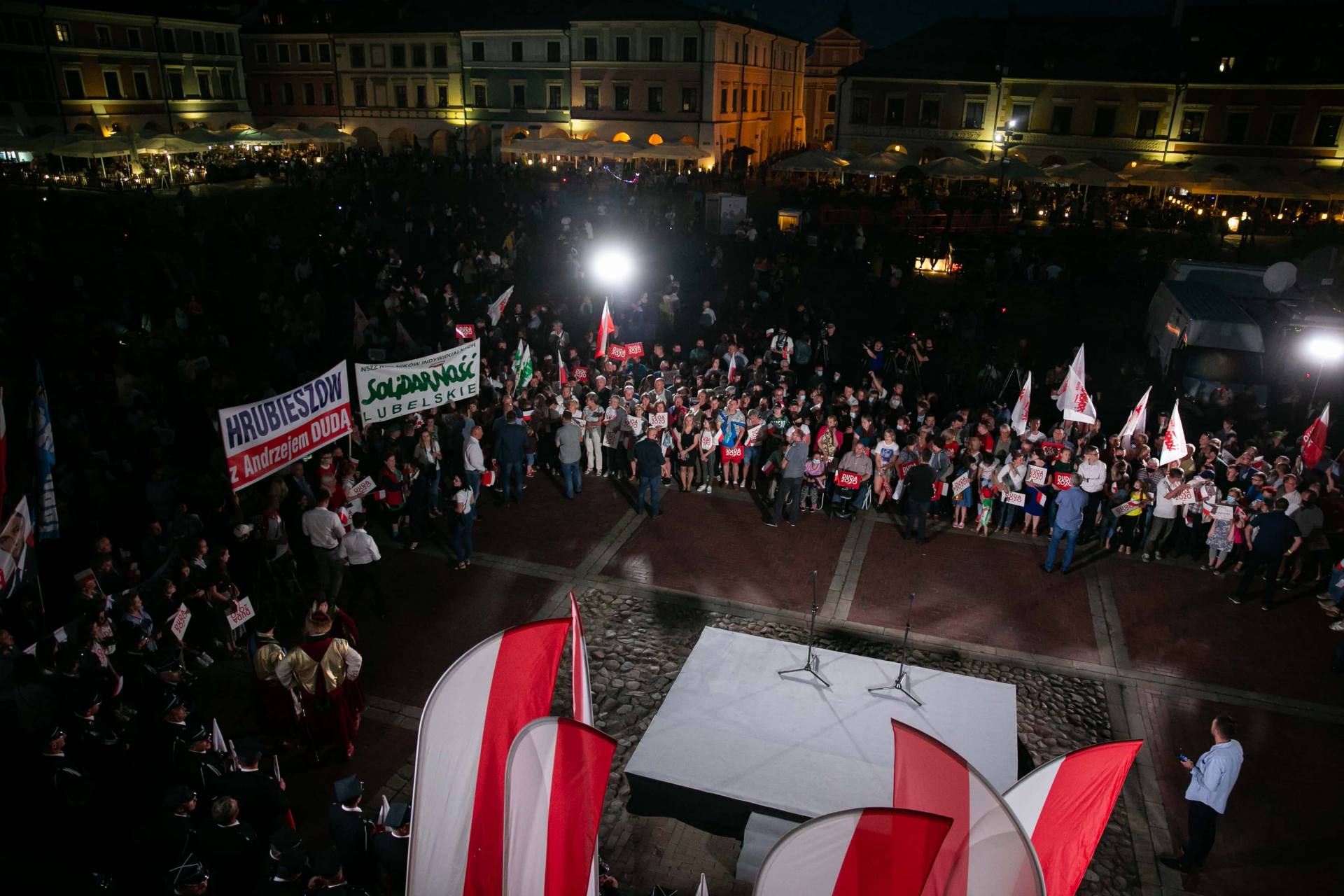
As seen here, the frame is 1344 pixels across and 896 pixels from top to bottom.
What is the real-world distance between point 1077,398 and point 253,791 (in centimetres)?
1231

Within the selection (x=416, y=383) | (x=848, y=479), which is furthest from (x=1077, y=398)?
(x=416, y=383)

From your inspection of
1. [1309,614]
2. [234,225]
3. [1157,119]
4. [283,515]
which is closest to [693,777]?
[283,515]

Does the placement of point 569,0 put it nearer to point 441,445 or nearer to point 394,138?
point 394,138

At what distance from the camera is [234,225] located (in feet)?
84.6

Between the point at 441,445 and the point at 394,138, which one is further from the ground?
Answer: the point at 394,138

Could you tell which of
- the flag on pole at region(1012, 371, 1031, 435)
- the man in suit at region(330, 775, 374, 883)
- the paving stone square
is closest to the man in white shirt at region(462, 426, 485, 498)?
the paving stone square

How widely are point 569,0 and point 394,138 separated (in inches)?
564

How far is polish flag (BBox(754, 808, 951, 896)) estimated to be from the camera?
3.56 m

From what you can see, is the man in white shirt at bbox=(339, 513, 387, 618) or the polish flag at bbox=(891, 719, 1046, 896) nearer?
the polish flag at bbox=(891, 719, 1046, 896)

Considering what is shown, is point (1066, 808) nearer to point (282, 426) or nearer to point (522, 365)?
point (282, 426)

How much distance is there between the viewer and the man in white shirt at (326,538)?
996 centimetres

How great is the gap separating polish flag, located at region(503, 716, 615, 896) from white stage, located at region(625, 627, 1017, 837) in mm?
2902

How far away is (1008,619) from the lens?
11.1m

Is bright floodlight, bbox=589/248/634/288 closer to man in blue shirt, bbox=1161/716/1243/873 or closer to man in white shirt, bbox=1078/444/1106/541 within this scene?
man in white shirt, bbox=1078/444/1106/541
